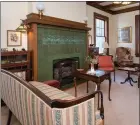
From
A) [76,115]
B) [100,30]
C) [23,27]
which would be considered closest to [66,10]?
[23,27]

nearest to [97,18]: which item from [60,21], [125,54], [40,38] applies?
[125,54]

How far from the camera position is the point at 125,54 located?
6.52 m

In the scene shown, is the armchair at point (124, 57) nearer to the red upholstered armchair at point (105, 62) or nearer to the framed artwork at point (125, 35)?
the framed artwork at point (125, 35)

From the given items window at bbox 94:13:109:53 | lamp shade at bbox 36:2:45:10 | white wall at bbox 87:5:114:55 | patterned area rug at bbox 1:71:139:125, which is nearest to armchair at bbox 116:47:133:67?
white wall at bbox 87:5:114:55

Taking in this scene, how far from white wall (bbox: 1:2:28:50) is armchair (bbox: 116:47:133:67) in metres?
4.32

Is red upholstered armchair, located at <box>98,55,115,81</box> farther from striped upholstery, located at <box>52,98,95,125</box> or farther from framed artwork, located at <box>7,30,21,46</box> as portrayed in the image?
striped upholstery, located at <box>52,98,95,125</box>

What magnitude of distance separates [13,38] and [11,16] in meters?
0.51

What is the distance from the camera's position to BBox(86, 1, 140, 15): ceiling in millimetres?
5856

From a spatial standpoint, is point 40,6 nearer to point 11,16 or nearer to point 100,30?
point 11,16

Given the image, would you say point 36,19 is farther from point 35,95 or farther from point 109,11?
point 109,11

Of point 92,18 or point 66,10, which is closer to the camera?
point 66,10

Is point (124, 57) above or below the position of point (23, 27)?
below

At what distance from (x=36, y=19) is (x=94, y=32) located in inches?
127

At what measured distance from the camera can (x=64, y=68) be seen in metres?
4.25
